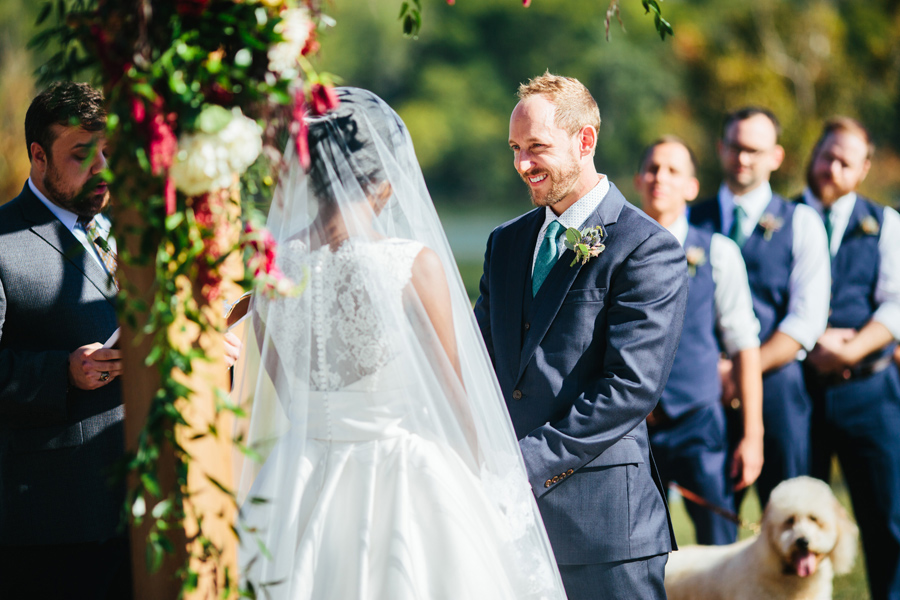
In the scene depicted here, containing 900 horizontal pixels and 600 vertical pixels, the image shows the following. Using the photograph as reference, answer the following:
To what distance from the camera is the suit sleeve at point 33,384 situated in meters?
2.71

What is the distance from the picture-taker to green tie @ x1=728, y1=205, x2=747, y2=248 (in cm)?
459

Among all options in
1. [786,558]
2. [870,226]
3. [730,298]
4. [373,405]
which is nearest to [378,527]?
[373,405]

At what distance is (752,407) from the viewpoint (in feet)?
13.8

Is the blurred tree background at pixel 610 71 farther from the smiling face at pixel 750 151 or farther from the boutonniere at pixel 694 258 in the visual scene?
the boutonniere at pixel 694 258

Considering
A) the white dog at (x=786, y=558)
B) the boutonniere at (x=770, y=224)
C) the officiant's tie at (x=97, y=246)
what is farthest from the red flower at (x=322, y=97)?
the boutonniere at (x=770, y=224)

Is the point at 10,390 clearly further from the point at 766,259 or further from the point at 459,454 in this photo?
the point at 766,259

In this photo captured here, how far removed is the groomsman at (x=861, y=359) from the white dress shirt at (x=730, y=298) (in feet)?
2.36

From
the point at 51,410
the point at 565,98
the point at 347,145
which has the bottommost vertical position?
the point at 51,410

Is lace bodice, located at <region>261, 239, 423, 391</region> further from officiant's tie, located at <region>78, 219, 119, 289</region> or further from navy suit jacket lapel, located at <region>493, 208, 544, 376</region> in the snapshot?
officiant's tie, located at <region>78, 219, 119, 289</region>

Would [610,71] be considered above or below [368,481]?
above

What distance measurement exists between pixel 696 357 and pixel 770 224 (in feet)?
3.23

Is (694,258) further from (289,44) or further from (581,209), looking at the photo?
(289,44)

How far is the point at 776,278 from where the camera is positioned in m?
4.54

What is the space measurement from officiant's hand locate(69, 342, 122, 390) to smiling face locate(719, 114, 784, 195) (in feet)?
11.3
